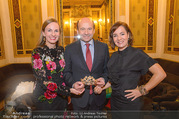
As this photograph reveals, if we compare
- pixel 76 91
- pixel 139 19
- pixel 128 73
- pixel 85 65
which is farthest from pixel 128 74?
pixel 139 19

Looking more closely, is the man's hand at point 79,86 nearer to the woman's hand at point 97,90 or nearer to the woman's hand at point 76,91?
the woman's hand at point 76,91

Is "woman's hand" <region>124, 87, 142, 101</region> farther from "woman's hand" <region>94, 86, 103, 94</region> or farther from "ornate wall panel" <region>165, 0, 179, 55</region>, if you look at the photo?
"ornate wall panel" <region>165, 0, 179, 55</region>

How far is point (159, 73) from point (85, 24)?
1048 mm

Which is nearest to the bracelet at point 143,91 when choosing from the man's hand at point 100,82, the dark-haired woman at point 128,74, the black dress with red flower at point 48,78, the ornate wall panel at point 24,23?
the dark-haired woman at point 128,74

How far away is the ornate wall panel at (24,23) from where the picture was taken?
5.41 metres

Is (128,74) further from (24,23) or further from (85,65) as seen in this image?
(24,23)

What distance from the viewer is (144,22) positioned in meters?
5.73

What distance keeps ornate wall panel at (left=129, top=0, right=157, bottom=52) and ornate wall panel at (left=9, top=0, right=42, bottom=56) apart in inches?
158

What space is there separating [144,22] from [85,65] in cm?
501

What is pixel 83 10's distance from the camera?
10938 millimetres

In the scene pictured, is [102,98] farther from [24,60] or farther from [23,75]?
[24,60]

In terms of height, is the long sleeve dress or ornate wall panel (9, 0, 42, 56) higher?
ornate wall panel (9, 0, 42, 56)

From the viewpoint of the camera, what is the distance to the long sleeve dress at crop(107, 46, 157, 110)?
1418mm

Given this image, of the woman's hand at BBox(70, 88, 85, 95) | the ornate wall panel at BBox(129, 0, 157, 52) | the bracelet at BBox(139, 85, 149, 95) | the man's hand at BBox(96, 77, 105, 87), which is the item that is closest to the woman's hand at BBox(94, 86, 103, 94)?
the man's hand at BBox(96, 77, 105, 87)
